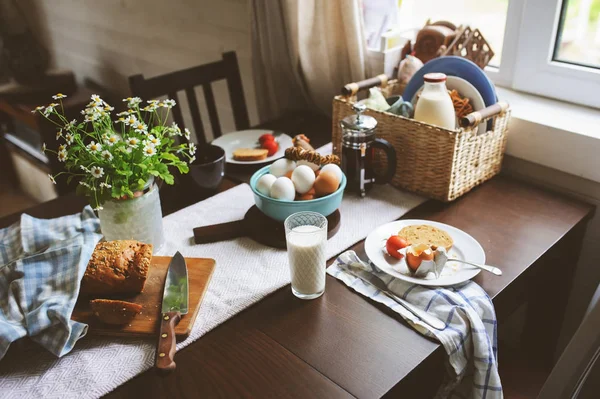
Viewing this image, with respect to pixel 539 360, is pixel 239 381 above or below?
above

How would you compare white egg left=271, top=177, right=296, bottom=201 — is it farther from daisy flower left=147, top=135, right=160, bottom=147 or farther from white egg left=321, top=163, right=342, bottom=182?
daisy flower left=147, top=135, right=160, bottom=147

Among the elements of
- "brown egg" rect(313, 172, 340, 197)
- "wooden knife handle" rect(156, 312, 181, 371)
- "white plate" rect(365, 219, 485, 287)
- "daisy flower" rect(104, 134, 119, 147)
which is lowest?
"white plate" rect(365, 219, 485, 287)

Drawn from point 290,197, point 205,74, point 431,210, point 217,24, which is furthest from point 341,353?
point 217,24

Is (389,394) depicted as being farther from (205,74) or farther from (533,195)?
(205,74)

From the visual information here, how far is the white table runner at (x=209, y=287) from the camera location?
0.76 m

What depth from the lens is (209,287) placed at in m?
0.94

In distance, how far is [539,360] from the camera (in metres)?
1.19

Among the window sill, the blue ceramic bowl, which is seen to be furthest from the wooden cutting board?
the window sill

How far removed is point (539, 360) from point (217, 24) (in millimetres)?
1736

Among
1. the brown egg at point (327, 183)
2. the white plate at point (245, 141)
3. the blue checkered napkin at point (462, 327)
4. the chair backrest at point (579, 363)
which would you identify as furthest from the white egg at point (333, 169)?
the chair backrest at point (579, 363)

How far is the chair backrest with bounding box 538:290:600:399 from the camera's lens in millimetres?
694

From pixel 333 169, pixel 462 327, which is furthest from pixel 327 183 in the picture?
pixel 462 327

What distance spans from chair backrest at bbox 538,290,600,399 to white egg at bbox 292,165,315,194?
531mm

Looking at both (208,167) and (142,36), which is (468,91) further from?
(142,36)
